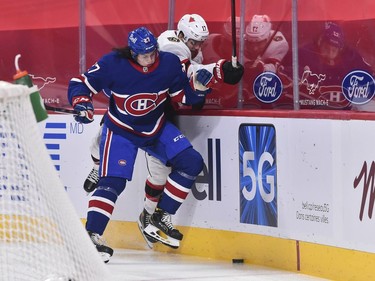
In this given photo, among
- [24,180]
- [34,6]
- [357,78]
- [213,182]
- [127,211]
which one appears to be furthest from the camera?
[34,6]

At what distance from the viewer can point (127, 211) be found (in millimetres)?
6867

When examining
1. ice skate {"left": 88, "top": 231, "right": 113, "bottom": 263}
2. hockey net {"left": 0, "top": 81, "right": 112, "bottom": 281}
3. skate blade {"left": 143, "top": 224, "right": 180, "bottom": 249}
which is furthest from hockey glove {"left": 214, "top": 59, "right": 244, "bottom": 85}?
hockey net {"left": 0, "top": 81, "right": 112, "bottom": 281}

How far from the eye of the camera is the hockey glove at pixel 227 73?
621cm

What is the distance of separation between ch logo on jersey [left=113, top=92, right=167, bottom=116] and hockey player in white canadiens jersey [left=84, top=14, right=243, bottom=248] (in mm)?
208

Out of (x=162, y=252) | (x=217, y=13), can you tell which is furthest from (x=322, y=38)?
(x=162, y=252)

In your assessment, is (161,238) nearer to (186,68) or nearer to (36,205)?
(186,68)

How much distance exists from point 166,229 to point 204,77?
31.4 inches

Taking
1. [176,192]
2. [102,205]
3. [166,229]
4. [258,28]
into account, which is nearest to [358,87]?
[258,28]

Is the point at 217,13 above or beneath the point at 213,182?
above

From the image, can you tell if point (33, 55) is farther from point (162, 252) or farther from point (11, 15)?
point (162, 252)

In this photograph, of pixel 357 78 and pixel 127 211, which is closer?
pixel 357 78

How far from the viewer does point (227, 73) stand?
20.4 feet

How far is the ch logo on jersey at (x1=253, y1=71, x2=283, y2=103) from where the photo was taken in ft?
20.4

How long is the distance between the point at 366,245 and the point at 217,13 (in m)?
1.73
